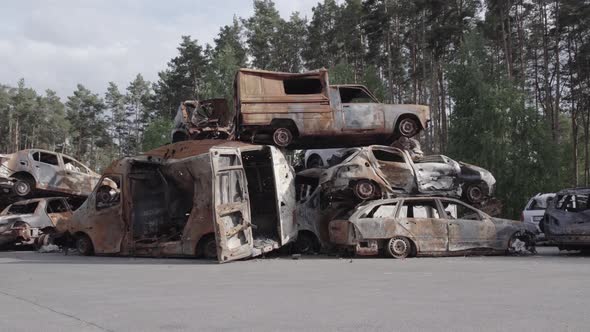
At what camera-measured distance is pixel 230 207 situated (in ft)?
38.1

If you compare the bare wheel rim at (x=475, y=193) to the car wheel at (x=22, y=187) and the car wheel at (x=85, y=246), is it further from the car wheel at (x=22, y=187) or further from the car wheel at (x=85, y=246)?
the car wheel at (x=22, y=187)

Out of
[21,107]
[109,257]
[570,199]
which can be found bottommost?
[109,257]

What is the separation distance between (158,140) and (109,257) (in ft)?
110

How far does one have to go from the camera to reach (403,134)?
14.2 metres

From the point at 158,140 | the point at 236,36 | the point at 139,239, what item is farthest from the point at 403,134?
the point at 236,36

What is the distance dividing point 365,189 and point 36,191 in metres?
11.9

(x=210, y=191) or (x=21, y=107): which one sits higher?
(x=21, y=107)

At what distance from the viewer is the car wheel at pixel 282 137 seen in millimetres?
13594

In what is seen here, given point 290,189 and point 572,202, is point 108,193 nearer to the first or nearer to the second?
point 290,189

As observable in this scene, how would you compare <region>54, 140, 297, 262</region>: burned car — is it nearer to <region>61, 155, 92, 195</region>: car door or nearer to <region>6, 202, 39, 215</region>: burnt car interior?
<region>6, 202, 39, 215</region>: burnt car interior

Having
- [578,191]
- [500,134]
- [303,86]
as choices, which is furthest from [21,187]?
[500,134]

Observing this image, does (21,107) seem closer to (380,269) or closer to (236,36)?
(236,36)

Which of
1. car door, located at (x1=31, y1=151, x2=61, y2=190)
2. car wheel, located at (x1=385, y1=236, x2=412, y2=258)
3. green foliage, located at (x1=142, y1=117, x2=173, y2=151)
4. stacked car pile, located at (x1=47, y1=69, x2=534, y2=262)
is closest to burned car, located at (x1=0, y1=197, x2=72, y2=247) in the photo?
car door, located at (x1=31, y1=151, x2=61, y2=190)

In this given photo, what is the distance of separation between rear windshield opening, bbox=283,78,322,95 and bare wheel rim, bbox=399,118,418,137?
2375 mm
